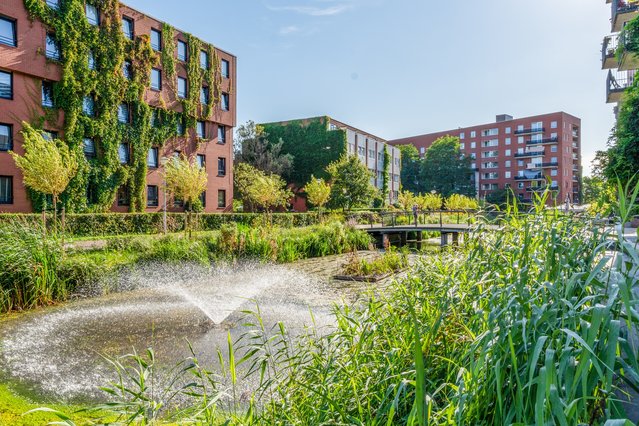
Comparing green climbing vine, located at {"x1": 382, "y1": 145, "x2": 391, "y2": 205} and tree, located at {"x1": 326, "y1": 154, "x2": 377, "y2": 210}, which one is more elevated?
green climbing vine, located at {"x1": 382, "y1": 145, "x2": 391, "y2": 205}

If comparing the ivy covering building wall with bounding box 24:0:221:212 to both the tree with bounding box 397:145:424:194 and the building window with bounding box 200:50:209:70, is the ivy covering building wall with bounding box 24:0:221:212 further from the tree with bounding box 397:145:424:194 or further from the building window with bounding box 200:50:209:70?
the tree with bounding box 397:145:424:194

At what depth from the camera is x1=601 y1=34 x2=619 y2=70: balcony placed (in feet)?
60.7

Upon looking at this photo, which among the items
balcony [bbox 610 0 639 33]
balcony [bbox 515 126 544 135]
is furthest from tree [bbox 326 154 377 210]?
balcony [bbox 515 126 544 135]

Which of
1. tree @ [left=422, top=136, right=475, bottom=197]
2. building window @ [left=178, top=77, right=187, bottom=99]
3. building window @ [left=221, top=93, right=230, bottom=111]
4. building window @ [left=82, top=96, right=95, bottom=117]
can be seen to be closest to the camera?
building window @ [left=82, top=96, right=95, bottom=117]

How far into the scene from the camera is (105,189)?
1025 inches

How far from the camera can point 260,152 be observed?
146 ft

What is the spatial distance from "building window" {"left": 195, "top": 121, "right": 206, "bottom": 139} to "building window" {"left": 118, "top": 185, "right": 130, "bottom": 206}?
8.05 metres

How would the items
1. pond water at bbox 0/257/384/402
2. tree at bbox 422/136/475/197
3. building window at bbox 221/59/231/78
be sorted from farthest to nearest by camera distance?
tree at bbox 422/136/475/197
building window at bbox 221/59/231/78
pond water at bbox 0/257/384/402

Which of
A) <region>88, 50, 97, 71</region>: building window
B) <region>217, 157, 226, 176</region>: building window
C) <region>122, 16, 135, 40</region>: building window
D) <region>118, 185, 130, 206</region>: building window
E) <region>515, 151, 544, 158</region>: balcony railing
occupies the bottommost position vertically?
<region>118, 185, 130, 206</region>: building window

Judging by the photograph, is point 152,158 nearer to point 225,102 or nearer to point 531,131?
point 225,102

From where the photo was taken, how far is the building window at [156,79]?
30078 mm

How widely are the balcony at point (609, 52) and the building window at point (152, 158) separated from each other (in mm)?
27626

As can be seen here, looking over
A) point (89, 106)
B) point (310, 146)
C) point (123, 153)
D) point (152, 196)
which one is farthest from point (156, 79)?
point (310, 146)

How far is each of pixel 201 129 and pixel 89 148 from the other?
32.6 ft
